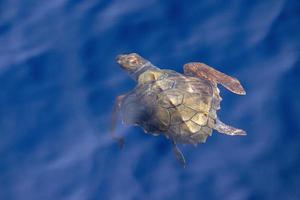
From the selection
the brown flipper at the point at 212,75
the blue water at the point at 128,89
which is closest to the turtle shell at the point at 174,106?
the brown flipper at the point at 212,75

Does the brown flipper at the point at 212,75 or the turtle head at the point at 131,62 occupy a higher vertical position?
the turtle head at the point at 131,62

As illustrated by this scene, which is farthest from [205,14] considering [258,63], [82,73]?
[82,73]

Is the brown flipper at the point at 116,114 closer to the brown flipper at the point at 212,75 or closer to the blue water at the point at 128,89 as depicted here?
the blue water at the point at 128,89

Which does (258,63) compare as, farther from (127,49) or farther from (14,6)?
(14,6)

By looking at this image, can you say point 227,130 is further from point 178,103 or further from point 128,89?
point 128,89

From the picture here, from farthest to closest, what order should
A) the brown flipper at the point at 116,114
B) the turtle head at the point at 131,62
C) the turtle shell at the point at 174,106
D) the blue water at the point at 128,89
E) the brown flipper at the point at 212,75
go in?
the turtle head at the point at 131,62 < the brown flipper at the point at 116,114 < the brown flipper at the point at 212,75 < the blue water at the point at 128,89 < the turtle shell at the point at 174,106

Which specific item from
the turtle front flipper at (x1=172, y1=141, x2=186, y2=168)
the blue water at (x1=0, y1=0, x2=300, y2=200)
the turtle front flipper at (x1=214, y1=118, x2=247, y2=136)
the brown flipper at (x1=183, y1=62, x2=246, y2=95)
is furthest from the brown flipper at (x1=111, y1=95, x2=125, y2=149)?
the turtle front flipper at (x1=214, y1=118, x2=247, y2=136)
